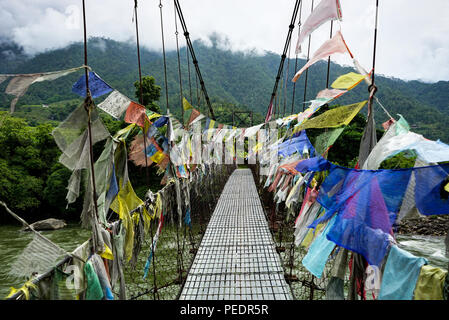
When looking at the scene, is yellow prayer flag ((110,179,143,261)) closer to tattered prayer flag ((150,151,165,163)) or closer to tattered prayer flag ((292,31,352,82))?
tattered prayer flag ((150,151,165,163))

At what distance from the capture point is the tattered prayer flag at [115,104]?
1.78 meters

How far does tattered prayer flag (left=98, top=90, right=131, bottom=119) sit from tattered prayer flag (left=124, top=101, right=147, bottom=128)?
8 cm

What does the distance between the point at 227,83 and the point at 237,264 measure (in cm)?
5578

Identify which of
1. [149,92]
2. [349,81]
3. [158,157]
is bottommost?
[158,157]

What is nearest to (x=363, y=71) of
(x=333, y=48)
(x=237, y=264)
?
(x=333, y=48)

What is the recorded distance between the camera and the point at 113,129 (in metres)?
16.1

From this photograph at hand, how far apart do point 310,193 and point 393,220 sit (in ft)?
3.31

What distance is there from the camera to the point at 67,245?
12.4 m

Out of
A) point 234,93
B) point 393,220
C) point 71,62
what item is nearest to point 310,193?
point 393,220

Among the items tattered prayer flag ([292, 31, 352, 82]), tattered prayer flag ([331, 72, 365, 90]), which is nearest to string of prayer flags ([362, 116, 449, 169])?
tattered prayer flag ([331, 72, 365, 90])

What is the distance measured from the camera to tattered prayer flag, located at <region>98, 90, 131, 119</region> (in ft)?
5.84

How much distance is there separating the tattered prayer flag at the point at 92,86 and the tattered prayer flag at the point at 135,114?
37cm

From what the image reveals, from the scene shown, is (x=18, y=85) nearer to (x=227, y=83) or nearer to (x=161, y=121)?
(x=161, y=121)
